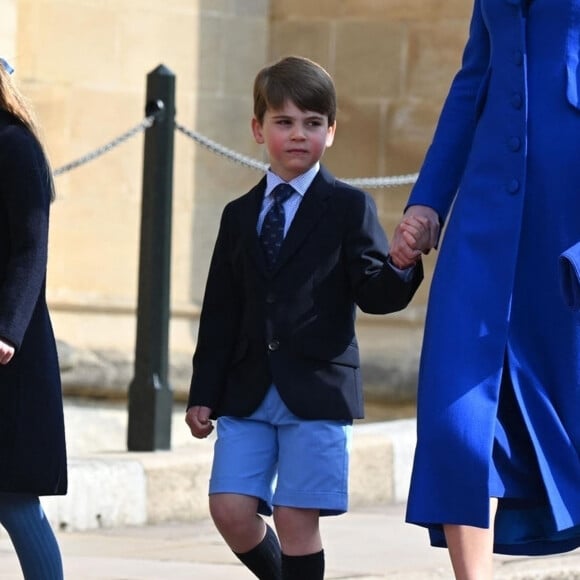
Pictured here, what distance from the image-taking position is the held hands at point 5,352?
14.5 ft

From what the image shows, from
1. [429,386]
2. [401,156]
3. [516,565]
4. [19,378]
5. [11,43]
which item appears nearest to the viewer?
[429,386]

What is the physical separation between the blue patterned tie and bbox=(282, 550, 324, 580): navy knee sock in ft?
2.13

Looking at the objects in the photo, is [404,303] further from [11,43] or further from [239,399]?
[11,43]

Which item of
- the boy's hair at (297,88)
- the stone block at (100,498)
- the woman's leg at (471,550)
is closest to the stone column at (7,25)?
the stone block at (100,498)

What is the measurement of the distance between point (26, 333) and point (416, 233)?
91cm

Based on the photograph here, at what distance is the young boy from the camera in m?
4.57

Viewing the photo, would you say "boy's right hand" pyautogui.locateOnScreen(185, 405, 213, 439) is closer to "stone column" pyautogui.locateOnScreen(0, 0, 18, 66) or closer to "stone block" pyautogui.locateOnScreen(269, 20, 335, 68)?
"stone column" pyautogui.locateOnScreen(0, 0, 18, 66)

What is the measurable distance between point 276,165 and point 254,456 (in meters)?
0.67

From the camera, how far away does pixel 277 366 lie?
180 inches

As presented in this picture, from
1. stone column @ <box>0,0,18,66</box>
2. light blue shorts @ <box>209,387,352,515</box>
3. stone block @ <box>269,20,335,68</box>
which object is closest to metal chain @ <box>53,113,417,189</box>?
stone column @ <box>0,0,18,66</box>

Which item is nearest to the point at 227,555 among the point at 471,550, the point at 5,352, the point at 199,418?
the point at 199,418

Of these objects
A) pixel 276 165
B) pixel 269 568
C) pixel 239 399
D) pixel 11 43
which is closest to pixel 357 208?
pixel 276 165

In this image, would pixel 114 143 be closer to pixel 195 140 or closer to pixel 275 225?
pixel 195 140

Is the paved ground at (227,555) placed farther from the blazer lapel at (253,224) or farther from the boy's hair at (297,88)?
the boy's hair at (297,88)
